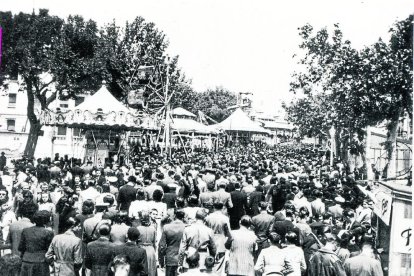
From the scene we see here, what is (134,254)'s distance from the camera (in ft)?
21.4

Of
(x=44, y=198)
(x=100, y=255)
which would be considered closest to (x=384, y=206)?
(x=100, y=255)

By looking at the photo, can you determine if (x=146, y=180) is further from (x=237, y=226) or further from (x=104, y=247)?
(x=104, y=247)

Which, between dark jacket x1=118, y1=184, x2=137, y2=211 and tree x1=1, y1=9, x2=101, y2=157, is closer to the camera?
dark jacket x1=118, y1=184, x2=137, y2=211

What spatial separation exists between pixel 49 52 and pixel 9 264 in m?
32.1

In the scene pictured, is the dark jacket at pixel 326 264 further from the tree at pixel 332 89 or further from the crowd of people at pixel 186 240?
the tree at pixel 332 89

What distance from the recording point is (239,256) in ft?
23.9

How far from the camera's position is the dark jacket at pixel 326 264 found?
6.21m

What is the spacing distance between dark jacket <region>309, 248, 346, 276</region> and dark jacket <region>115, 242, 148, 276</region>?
2.28m

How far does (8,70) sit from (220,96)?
158 ft

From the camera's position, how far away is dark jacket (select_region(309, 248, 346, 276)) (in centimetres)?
621

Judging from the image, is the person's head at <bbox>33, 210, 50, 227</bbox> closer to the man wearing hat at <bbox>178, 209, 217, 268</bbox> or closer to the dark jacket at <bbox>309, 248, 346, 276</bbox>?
the man wearing hat at <bbox>178, 209, 217, 268</bbox>

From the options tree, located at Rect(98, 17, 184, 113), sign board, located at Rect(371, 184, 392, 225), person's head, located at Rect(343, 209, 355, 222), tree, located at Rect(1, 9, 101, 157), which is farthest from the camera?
tree, located at Rect(98, 17, 184, 113)

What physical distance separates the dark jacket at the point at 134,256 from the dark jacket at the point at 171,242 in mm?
1239

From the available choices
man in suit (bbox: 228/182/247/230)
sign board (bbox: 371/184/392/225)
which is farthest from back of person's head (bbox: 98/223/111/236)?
man in suit (bbox: 228/182/247/230)
